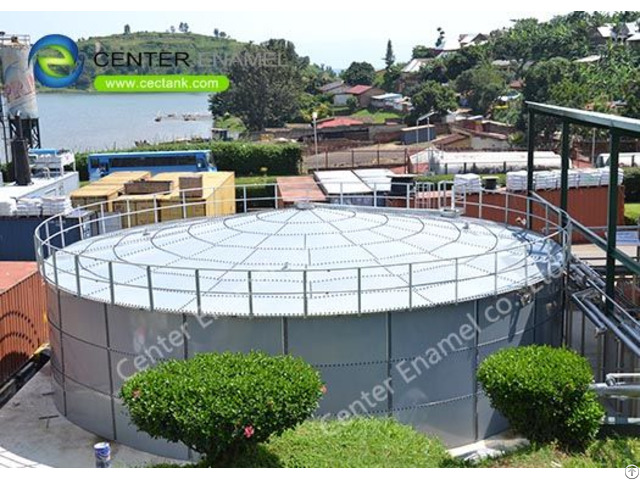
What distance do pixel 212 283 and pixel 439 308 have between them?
5275mm

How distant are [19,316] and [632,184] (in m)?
40.4

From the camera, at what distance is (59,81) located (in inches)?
3300

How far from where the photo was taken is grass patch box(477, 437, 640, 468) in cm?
1429

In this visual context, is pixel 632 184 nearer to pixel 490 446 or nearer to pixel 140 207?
pixel 140 207

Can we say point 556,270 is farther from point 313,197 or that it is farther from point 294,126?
point 294,126

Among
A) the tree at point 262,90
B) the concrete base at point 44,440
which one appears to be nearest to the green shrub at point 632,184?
the concrete base at point 44,440

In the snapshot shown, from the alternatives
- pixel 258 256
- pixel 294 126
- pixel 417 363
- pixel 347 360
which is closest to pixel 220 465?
pixel 347 360

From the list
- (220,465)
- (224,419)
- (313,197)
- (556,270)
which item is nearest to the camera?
(224,419)

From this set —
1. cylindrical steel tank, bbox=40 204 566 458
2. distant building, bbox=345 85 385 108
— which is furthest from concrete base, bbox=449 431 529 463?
distant building, bbox=345 85 385 108

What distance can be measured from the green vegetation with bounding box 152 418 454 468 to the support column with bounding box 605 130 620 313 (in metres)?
5.83

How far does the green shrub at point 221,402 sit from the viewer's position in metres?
13.2

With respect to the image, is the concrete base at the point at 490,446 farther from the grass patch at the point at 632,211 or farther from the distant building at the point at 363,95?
the distant building at the point at 363,95

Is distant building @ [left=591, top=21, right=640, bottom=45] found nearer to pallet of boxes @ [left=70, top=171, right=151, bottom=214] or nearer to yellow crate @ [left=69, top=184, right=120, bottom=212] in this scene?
pallet of boxes @ [left=70, top=171, right=151, bottom=214]

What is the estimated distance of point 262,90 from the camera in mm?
108375
